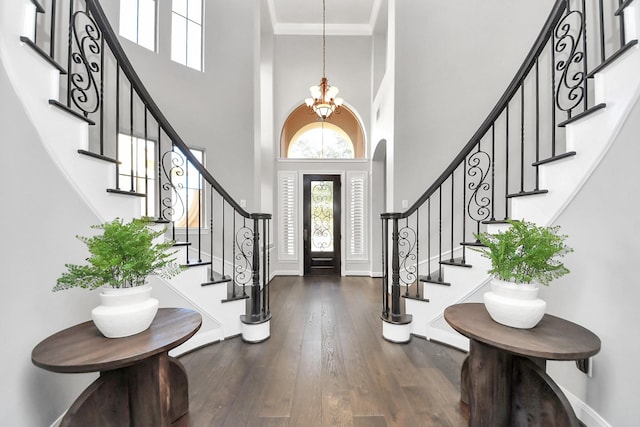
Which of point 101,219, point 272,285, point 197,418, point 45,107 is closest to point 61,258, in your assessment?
point 101,219

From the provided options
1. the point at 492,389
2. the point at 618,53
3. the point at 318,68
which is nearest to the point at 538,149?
the point at 618,53

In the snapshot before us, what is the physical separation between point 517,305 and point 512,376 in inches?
16.4

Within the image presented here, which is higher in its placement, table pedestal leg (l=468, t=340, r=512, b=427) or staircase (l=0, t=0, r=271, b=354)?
staircase (l=0, t=0, r=271, b=354)

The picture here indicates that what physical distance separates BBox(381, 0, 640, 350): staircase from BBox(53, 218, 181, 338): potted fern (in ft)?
6.56

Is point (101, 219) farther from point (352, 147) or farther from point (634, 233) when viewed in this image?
point (352, 147)

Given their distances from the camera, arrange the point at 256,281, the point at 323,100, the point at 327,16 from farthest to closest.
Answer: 1. the point at 327,16
2. the point at 323,100
3. the point at 256,281

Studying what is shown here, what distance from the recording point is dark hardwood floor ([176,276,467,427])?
1549mm

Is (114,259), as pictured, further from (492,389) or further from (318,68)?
(318,68)

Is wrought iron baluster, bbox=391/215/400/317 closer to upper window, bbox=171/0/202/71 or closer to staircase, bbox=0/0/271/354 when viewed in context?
staircase, bbox=0/0/271/354

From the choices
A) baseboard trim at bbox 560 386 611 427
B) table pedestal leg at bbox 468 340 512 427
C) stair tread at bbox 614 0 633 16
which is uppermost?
stair tread at bbox 614 0 633 16

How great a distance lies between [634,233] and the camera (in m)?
1.20

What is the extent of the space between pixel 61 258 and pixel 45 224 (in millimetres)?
187

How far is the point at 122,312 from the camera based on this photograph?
45.1 inches

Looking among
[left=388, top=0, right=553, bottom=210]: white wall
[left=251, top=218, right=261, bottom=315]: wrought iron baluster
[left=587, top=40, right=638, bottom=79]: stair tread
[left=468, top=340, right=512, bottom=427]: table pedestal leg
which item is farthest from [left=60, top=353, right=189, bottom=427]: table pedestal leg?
[left=388, top=0, right=553, bottom=210]: white wall
